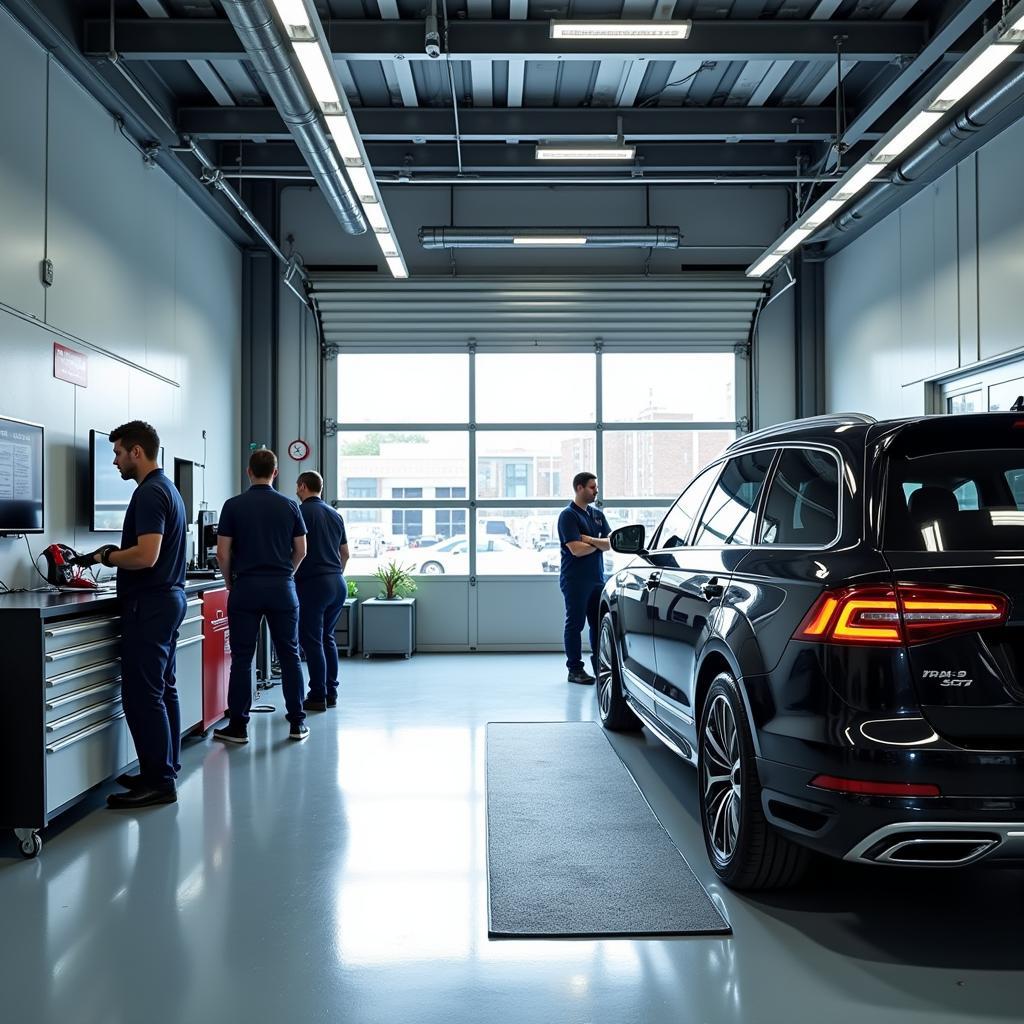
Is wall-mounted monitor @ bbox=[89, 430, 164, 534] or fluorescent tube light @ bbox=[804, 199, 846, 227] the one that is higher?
fluorescent tube light @ bbox=[804, 199, 846, 227]

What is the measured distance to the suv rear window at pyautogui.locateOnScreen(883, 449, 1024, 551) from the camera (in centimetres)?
231

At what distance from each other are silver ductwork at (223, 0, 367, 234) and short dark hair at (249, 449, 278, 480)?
187 cm

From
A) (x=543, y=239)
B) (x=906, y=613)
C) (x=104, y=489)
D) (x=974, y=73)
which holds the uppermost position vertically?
(x=543, y=239)

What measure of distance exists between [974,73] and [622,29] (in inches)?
70.7

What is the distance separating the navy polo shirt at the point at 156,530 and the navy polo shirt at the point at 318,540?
2018 millimetres

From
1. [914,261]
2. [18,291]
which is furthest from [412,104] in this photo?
[914,261]

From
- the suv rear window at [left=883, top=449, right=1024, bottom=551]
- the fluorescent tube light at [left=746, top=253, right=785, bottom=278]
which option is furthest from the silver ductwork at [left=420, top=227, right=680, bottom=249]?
the suv rear window at [left=883, top=449, right=1024, bottom=551]

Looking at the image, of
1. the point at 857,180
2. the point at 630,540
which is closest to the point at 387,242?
the point at 857,180

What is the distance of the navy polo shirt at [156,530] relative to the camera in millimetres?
3799

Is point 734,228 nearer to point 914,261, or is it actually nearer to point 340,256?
point 914,261

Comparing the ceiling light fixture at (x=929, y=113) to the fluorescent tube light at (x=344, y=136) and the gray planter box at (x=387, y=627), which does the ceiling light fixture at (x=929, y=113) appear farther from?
the gray planter box at (x=387, y=627)

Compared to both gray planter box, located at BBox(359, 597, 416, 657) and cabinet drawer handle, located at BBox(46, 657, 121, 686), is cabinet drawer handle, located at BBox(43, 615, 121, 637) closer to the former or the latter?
cabinet drawer handle, located at BBox(46, 657, 121, 686)

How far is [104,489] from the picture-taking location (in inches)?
217

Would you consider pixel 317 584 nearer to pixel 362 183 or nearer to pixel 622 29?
pixel 362 183
